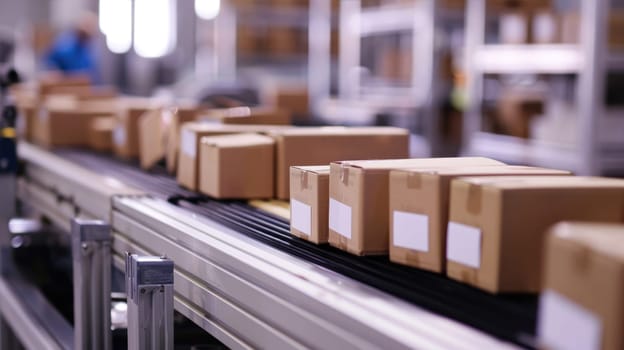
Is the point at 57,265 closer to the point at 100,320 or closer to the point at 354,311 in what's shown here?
the point at 100,320

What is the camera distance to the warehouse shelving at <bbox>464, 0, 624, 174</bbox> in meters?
4.35

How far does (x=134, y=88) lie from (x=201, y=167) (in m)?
10.4

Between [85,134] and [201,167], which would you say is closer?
[201,167]

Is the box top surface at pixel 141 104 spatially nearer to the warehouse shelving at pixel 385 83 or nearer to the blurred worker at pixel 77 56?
the warehouse shelving at pixel 385 83

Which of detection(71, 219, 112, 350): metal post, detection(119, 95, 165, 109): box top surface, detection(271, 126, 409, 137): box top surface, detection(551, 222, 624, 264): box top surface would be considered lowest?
detection(71, 219, 112, 350): metal post

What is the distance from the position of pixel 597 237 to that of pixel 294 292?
0.52 m

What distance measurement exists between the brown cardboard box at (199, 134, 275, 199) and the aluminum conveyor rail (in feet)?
0.27

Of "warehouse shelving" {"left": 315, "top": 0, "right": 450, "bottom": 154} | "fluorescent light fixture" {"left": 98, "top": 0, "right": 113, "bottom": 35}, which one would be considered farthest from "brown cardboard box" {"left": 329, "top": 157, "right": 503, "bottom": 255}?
"fluorescent light fixture" {"left": 98, "top": 0, "right": 113, "bottom": 35}

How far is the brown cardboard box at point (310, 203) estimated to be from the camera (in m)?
1.71

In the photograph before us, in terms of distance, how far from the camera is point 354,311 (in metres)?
1.23

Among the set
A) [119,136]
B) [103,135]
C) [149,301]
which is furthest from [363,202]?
[103,135]

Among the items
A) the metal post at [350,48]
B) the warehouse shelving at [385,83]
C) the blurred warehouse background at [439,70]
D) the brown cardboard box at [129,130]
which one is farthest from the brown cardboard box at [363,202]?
the metal post at [350,48]

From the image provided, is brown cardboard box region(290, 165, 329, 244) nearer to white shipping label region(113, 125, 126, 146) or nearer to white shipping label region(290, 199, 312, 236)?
white shipping label region(290, 199, 312, 236)

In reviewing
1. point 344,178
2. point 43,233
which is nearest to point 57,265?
point 43,233
